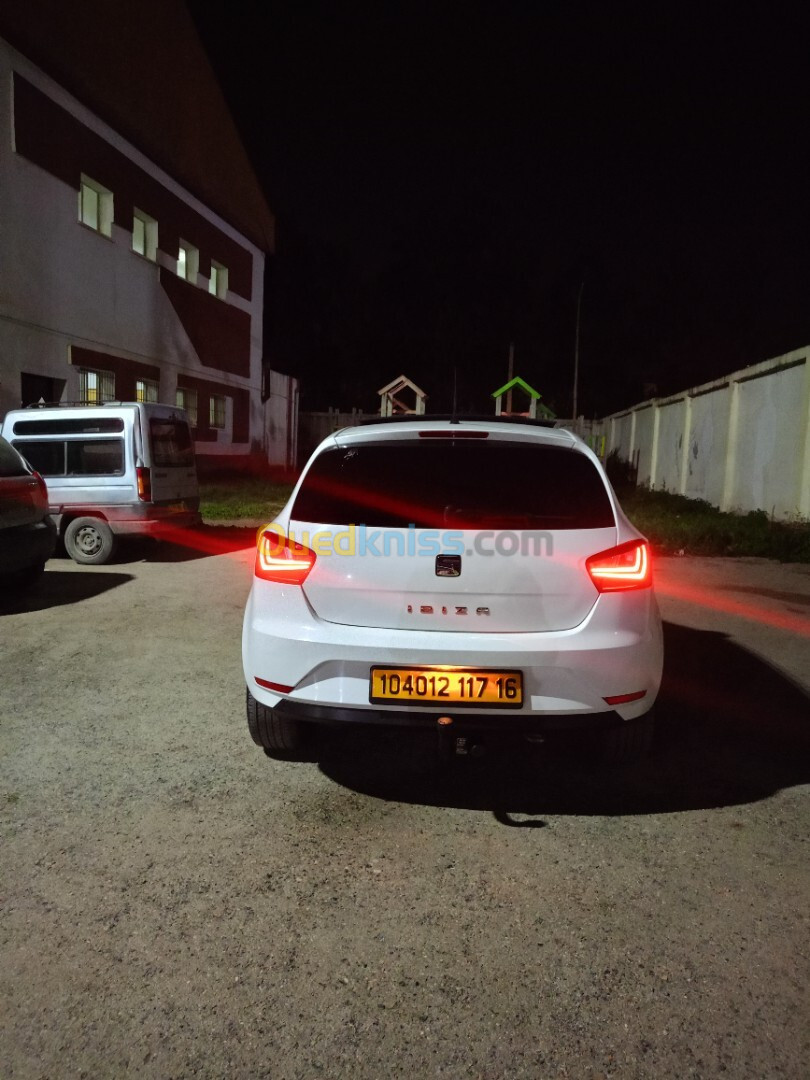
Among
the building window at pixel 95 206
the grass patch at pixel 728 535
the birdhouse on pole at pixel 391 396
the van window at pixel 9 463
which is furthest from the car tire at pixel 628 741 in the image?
the birdhouse on pole at pixel 391 396

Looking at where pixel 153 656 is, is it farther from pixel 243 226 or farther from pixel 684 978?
pixel 243 226

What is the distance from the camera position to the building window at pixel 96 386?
16547 mm

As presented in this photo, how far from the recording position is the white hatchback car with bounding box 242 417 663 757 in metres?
3.10

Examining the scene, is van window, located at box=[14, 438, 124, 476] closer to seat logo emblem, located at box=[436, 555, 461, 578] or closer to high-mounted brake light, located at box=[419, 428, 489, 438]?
high-mounted brake light, located at box=[419, 428, 489, 438]

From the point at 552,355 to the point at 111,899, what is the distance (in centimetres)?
6285

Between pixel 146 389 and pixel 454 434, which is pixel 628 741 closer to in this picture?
pixel 454 434

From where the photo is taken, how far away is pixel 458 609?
3152mm

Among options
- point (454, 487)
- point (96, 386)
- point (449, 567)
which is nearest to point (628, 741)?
point (449, 567)

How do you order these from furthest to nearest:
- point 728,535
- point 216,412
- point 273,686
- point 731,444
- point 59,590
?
point 216,412 → point 731,444 → point 728,535 → point 59,590 → point 273,686

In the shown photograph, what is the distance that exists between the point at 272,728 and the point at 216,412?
2099 cm

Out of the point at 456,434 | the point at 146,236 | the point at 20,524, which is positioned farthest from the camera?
the point at 146,236

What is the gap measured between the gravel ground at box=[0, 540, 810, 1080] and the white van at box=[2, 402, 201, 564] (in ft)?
16.3

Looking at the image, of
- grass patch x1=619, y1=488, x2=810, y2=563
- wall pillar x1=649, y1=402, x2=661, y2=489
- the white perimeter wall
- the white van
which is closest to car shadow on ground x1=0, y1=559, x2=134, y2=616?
the white van

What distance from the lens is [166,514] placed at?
32.7 feet
